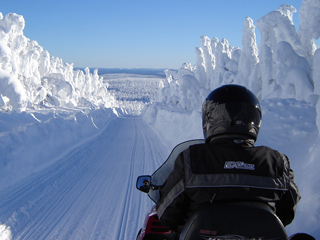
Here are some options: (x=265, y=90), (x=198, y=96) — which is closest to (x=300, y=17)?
(x=265, y=90)

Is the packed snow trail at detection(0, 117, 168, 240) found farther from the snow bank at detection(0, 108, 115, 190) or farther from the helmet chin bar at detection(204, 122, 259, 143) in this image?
the helmet chin bar at detection(204, 122, 259, 143)

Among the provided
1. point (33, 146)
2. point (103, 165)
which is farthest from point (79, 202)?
point (33, 146)

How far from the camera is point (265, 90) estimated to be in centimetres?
2372

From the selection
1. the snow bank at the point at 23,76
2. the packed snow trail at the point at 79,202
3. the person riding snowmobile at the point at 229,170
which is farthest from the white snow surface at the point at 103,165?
the snow bank at the point at 23,76

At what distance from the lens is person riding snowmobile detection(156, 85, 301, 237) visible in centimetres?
152

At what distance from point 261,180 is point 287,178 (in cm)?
23

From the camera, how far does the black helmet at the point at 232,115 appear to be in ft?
5.75

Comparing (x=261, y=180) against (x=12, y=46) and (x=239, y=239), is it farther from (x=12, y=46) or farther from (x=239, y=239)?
(x=12, y=46)

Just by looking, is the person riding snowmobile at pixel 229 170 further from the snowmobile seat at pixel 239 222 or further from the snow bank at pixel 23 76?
the snow bank at pixel 23 76

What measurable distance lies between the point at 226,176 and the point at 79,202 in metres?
4.90

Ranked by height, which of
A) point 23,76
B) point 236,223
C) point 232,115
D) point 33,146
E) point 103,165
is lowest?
point 103,165

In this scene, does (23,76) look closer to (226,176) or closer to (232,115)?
(232,115)

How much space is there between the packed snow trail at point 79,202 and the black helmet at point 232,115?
3.33 meters

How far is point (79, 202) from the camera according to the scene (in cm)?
562
